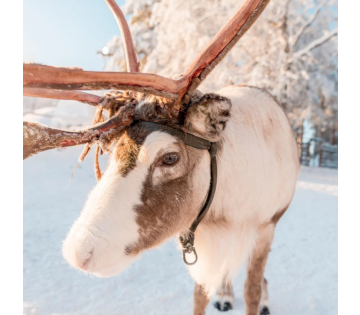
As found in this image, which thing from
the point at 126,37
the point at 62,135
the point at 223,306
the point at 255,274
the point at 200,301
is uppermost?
the point at 126,37

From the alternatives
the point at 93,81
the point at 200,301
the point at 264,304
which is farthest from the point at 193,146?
the point at 264,304

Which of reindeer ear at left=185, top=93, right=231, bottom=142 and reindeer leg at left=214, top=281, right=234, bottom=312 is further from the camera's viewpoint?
reindeer leg at left=214, top=281, right=234, bottom=312

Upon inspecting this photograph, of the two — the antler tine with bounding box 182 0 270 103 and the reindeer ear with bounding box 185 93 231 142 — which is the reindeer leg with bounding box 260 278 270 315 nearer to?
the reindeer ear with bounding box 185 93 231 142

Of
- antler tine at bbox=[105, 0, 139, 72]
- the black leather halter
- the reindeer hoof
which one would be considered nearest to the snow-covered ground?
the reindeer hoof

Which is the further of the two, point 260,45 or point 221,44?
point 260,45

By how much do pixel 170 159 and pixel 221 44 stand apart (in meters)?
0.76

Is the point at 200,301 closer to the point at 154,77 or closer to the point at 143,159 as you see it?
the point at 143,159

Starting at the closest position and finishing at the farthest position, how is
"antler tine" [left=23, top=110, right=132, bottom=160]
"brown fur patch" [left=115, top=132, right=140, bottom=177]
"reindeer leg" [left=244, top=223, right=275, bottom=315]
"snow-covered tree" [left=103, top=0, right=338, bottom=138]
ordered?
"antler tine" [left=23, top=110, right=132, bottom=160]
"brown fur patch" [left=115, top=132, right=140, bottom=177]
"reindeer leg" [left=244, top=223, right=275, bottom=315]
"snow-covered tree" [left=103, top=0, right=338, bottom=138]

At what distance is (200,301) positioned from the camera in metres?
2.61

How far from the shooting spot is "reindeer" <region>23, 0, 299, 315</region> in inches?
49.7

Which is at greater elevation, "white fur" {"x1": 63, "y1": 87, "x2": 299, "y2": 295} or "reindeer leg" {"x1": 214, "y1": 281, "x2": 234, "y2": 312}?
"white fur" {"x1": 63, "y1": 87, "x2": 299, "y2": 295}

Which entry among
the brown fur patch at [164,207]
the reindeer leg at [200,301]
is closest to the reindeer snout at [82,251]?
the brown fur patch at [164,207]

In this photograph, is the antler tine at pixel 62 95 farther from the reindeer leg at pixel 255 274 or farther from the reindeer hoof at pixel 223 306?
the reindeer hoof at pixel 223 306
